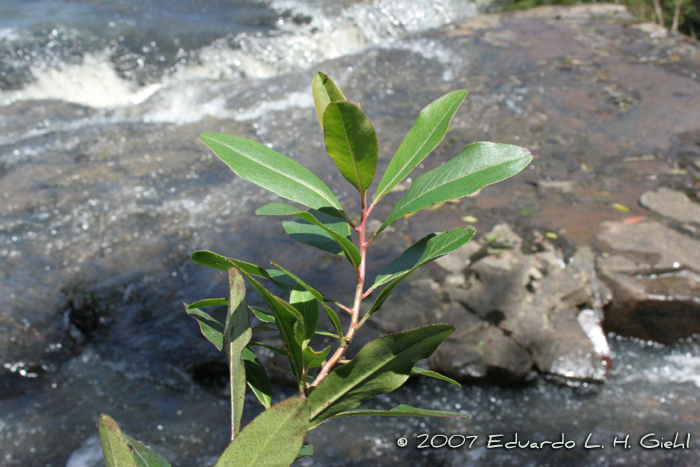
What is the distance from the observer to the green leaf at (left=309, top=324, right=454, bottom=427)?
55 centimetres

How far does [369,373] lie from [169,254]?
320 cm

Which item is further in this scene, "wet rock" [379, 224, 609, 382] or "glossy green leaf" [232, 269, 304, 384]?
"wet rock" [379, 224, 609, 382]

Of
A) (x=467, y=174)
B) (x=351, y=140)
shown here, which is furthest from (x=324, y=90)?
(x=467, y=174)

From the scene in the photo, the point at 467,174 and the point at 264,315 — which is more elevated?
the point at 467,174

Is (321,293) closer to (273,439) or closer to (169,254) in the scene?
(273,439)

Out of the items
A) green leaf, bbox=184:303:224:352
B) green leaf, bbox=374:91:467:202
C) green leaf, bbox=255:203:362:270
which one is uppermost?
green leaf, bbox=374:91:467:202

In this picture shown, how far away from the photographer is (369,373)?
0.57 meters

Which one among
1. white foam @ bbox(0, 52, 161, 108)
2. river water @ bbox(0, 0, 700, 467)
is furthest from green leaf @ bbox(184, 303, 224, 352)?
white foam @ bbox(0, 52, 161, 108)

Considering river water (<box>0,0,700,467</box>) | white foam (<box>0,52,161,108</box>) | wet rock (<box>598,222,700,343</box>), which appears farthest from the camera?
white foam (<box>0,52,161,108</box>)

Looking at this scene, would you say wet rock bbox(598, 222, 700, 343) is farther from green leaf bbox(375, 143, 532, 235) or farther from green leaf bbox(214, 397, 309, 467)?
green leaf bbox(214, 397, 309, 467)

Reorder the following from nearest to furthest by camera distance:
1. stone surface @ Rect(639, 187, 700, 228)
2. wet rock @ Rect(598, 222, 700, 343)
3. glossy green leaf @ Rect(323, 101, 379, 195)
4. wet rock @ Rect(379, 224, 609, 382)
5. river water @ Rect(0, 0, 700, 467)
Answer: glossy green leaf @ Rect(323, 101, 379, 195), river water @ Rect(0, 0, 700, 467), wet rock @ Rect(379, 224, 609, 382), wet rock @ Rect(598, 222, 700, 343), stone surface @ Rect(639, 187, 700, 228)

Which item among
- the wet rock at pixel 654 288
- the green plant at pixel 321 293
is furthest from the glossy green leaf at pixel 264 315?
the wet rock at pixel 654 288

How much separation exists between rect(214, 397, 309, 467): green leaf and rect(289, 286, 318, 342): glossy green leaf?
0.17 meters

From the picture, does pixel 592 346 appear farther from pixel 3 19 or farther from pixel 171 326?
pixel 3 19
